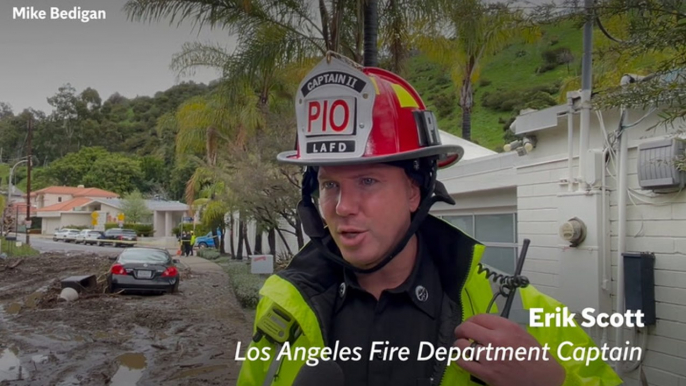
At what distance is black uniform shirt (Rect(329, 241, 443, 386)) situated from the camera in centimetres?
168

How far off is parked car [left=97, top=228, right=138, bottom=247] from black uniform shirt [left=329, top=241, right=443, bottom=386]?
1732 inches

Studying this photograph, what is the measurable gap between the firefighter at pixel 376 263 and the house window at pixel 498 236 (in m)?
5.58

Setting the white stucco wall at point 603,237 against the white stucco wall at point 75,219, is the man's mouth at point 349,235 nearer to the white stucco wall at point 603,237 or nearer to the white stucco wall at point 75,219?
the white stucco wall at point 603,237

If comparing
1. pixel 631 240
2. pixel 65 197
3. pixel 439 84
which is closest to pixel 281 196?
pixel 631 240

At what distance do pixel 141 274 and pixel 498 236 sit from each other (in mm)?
9320

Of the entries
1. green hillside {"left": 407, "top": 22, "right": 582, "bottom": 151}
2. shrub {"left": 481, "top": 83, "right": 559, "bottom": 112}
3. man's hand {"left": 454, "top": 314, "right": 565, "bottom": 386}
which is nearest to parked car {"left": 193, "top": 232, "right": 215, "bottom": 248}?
green hillside {"left": 407, "top": 22, "right": 582, "bottom": 151}

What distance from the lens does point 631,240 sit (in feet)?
16.4

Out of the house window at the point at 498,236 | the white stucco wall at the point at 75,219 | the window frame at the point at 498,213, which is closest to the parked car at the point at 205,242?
the white stucco wall at the point at 75,219

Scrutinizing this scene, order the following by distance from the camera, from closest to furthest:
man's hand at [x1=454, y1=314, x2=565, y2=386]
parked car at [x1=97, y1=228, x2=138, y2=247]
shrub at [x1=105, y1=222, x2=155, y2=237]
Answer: man's hand at [x1=454, y1=314, x2=565, y2=386], parked car at [x1=97, y1=228, x2=138, y2=247], shrub at [x1=105, y1=222, x2=155, y2=237]

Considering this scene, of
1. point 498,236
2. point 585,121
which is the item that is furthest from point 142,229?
point 585,121

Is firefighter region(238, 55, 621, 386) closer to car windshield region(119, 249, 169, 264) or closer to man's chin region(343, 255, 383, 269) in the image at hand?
man's chin region(343, 255, 383, 269)

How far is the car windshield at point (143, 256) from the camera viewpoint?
46.5ft

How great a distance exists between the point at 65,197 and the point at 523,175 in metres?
63.1

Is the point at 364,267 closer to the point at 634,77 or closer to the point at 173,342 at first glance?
the point at 634,77
